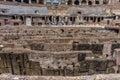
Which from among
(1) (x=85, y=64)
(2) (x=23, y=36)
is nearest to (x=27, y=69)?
(1) (x=85, y=64)

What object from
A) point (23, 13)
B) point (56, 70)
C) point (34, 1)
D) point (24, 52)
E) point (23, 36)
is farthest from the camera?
point (34, 1)

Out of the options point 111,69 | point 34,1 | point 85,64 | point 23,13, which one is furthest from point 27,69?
point 34,1

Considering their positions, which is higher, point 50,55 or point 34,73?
point 50,55

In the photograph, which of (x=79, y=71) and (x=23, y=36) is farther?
(x=23, y=36)

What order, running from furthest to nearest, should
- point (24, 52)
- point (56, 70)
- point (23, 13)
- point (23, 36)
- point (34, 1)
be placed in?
point (34, 1)
point (23, 13)
point (23, 36)
point (24, 52)
point (56, 70)

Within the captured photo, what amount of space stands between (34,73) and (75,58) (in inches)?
125

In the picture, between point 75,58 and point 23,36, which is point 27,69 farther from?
point 23,36

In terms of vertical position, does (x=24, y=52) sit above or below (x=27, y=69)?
above

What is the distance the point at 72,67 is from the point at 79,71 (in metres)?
0.68

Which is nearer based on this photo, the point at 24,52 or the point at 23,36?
the point at 24,52

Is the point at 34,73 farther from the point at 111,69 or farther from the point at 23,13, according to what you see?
the point at 23,13

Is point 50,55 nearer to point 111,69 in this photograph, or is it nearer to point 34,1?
point 111,69

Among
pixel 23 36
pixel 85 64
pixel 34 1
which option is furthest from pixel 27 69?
pixel 34 1

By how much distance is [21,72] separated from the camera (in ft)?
47.9
